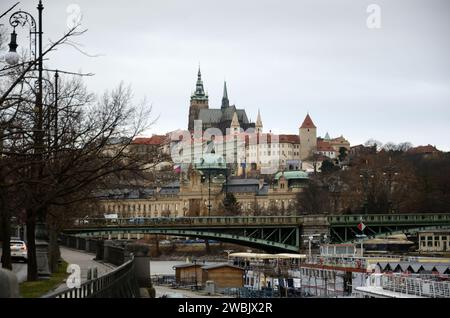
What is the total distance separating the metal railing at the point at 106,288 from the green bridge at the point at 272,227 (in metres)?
54.2

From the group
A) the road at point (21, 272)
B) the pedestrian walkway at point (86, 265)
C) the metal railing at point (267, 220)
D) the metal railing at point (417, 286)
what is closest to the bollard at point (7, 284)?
the pedestrian walkway at point (86, 265)

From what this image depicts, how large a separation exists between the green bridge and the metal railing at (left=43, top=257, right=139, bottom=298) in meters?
54.2

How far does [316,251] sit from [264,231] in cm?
451

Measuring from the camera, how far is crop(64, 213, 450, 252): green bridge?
8088 cm

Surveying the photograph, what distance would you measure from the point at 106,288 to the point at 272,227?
6721 cm

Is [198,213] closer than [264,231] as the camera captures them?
No

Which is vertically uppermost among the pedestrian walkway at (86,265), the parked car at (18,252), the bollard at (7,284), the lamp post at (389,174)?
the lamp post at (389,174)

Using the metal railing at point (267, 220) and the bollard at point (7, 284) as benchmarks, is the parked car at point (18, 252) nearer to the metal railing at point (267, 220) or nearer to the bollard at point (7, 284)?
the bollard at point (7, 284)

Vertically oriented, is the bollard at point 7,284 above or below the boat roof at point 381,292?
above

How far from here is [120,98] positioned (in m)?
24.0

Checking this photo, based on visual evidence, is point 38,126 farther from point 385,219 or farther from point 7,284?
point 385,219

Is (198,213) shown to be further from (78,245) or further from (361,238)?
(78,245)

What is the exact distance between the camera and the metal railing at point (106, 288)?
43.8ft
